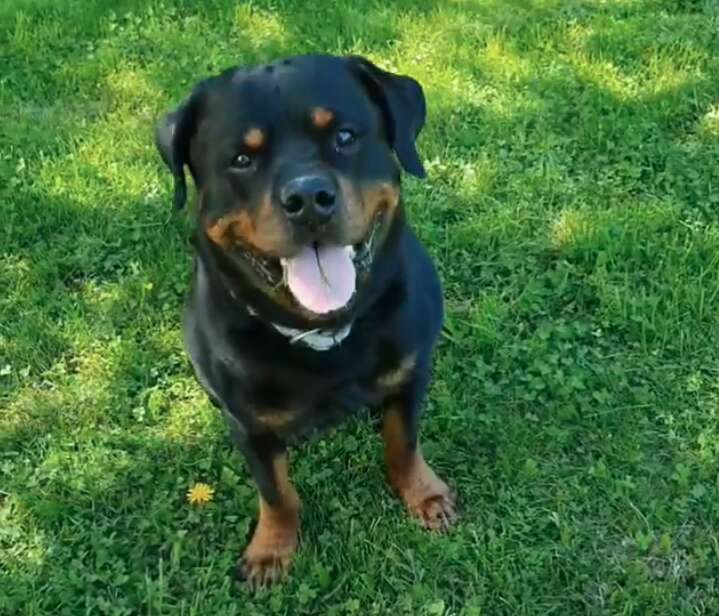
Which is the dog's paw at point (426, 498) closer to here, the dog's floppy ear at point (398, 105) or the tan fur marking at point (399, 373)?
the tan fur marking at point (399, 373)

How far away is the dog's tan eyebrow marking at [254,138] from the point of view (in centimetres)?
254

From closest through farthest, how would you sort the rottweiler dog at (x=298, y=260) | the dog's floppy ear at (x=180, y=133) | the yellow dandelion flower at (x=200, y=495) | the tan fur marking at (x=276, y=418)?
the rottweiler dog at (x=298, y=260), the dog's floppy ear at (x=180, y=133), the tan fur marking at (x=276, y=418), the yellow dandelion flower at (x=200, y=495)

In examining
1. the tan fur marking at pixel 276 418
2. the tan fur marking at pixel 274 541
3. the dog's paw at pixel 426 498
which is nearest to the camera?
the tan fur marking at pixel 276 418

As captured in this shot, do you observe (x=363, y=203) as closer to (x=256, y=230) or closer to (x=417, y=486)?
(x=256, y=230)

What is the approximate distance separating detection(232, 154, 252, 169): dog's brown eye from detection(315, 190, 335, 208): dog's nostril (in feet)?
0.72

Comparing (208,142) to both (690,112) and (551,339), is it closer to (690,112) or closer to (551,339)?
(551,339)

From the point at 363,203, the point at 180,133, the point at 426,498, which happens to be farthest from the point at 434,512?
the point at 180,133

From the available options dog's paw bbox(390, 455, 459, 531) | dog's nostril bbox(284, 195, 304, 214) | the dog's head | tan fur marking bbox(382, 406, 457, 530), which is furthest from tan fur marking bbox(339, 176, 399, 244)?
dog's paw bbox(390, 455, 459, 531)

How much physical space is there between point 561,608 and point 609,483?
1.37ft

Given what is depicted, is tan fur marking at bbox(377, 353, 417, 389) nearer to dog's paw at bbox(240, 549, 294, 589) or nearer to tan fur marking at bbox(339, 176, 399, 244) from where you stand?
tan fur marking at bbox(339, 176, 399, 244)

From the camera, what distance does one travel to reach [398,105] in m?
2.72

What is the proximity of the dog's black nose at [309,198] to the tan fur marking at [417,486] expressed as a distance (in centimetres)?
84

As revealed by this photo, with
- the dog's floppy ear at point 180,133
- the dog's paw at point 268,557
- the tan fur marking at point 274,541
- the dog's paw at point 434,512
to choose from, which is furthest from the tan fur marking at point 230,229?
the dog's paw at point 434,512

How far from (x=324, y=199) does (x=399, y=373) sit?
646mm
